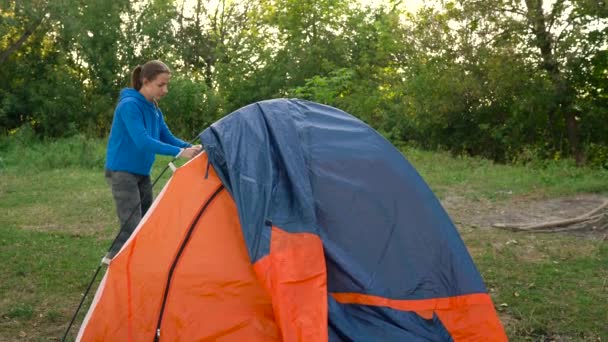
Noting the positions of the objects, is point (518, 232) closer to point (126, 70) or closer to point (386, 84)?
point (386, 84)

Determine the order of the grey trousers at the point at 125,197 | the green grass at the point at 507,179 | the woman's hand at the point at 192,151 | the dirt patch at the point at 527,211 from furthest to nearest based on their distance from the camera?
the green grass at the point at 507,179 < the dirt patch at the point at 527,211 < the grey trousers at the point at 125,197 < the woman's hand at the point at 192,151

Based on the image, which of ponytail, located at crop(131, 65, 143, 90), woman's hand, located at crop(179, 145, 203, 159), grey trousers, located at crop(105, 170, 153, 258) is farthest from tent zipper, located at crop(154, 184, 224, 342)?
ponytail, located at crop(131, 65, 143, 90)

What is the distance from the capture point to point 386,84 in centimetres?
1867

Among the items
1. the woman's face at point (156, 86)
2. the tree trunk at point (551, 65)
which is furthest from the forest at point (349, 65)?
the woman's face at point (156, 86)

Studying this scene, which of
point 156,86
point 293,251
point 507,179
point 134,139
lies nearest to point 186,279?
point 293,251

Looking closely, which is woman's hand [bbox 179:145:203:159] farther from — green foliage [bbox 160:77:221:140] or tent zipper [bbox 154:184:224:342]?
green foliage [bbox 160:77:221:140]

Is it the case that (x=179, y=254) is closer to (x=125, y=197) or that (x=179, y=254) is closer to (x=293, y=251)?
(x=293, y=251)

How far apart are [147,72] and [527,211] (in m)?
5.51

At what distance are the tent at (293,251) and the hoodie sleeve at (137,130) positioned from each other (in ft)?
2.42

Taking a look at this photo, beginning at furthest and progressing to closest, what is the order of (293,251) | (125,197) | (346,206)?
(125,197) → (346,206) → (293,251)

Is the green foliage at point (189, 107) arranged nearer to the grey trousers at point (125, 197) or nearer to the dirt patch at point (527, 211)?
the dirt patch at point (527, 211)

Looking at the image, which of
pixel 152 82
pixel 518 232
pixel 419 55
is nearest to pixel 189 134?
pixel 419 55

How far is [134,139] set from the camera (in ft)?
17.3

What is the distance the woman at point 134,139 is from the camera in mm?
5309
